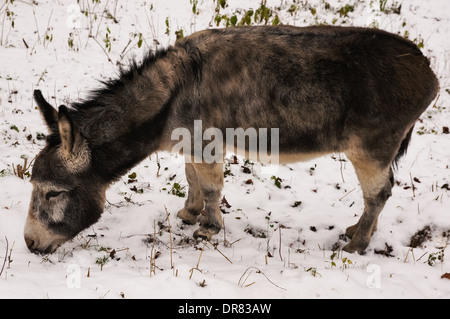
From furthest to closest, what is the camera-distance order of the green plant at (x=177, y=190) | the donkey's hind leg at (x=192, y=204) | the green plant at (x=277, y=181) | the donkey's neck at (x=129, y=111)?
1. the green plant at (x=277, y=181)
2. the green plant at (x=177, y=190)
3. the donkey's hind leg at (x=192, y=204)
4. the donkey's neck at (x=129, y=111)

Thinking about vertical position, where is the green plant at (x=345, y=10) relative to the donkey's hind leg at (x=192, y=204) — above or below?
above

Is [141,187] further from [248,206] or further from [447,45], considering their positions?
[447,45]

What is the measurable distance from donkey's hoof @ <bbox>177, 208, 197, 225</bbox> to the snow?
0.08 m

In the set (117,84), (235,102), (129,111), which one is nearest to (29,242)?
(129,111)

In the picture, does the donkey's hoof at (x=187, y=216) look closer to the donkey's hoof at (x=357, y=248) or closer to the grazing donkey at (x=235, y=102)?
the grazing donkey at (x=235, y=102)

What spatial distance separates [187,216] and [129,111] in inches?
71.5

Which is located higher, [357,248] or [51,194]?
[51,194]

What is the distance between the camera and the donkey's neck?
12.8ft

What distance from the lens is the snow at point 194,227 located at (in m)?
3.72

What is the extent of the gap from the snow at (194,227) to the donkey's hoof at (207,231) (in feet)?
0.35

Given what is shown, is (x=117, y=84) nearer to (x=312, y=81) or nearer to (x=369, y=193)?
(x=312, y=81)

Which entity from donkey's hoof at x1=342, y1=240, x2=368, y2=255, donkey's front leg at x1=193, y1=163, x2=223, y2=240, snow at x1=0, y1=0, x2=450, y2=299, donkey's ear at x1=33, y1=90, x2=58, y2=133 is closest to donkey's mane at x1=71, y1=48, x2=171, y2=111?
donkey's ear at x1=33, y1=90, x2=58, y2=133

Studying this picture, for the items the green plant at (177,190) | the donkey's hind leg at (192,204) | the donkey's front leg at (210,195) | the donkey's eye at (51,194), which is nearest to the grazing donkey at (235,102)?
the donkey's eye at (51,194)

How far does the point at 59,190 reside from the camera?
3.91 m
